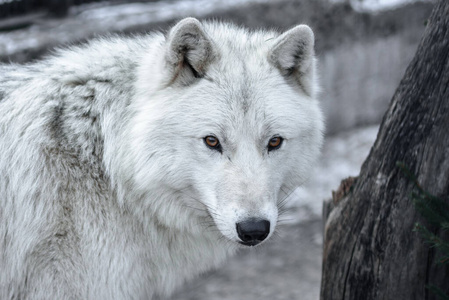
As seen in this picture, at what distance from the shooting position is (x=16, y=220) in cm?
336

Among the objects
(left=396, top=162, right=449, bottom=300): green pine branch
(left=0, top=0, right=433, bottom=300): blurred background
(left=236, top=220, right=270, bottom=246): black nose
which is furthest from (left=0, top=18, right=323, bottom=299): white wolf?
(left=0, top=0, right=433, bottom=300): blurred background

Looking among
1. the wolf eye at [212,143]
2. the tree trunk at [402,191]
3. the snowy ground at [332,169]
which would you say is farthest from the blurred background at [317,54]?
the wolf eye at [212,143]

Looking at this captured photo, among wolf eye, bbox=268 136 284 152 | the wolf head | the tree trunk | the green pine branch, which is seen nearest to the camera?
the green pine branch

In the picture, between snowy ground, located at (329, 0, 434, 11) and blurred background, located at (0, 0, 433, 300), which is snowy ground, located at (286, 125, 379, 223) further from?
snowy ground, located at (329, 0, 434, 11)

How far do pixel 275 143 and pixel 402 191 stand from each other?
0.77 meters

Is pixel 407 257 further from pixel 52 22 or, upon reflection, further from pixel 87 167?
pixel 52 22

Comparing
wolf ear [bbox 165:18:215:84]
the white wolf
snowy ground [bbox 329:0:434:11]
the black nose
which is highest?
snowy ground [bbox 329:0:434:11]

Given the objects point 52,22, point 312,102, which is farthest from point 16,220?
point 52,22

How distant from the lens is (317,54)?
25.4 feet

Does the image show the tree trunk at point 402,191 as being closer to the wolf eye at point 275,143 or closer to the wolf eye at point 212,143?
the wolf eye at point 275,143

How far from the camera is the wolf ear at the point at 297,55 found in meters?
3.48

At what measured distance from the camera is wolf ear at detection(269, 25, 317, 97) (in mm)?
3480

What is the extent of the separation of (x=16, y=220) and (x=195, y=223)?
1055mm

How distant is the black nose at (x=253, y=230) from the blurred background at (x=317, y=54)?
82.7 inches
